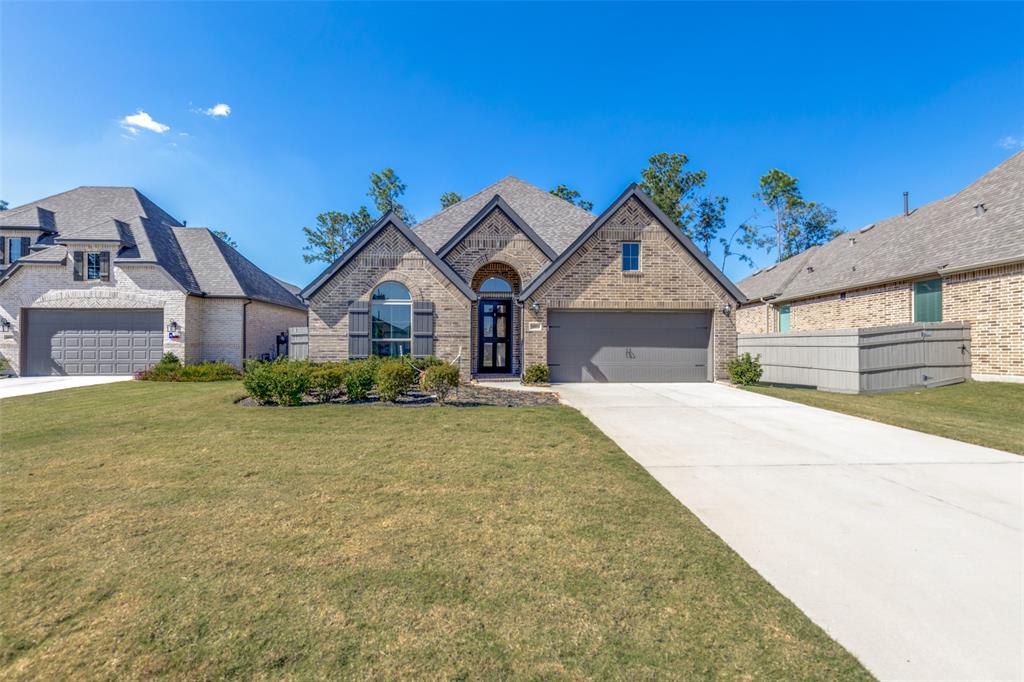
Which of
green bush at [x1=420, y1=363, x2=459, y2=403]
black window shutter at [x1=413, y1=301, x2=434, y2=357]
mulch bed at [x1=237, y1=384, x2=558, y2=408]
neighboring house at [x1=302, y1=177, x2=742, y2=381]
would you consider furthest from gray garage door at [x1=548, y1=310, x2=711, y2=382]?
green bush at [x1=420, y1=363, x2=459, y2=403]

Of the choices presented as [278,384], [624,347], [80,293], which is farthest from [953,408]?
[80,293]

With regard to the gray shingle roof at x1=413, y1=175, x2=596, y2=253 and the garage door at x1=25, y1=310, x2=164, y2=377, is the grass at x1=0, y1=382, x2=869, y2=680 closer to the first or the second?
the gray shingle roof at x1=413, y1=175, x2=596, y2=253

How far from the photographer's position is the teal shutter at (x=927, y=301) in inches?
602

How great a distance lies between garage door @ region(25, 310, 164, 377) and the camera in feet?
56.3

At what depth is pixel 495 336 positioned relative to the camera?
644 inches

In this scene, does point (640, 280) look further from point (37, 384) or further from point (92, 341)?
point (92, 341)

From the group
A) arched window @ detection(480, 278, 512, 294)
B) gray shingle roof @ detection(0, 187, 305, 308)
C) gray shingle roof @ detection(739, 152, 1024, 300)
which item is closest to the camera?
gray shingle roof @ detection(739, 152, 1024, 300)

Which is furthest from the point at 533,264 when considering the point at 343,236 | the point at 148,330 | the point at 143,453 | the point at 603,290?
the point at 343,236

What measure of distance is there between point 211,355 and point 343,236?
71.7 ft

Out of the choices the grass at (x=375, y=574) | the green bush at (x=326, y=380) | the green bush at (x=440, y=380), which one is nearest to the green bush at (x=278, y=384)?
the green bush at (x=326, y=380)

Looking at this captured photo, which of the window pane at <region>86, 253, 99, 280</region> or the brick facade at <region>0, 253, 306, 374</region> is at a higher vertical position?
the window pane at <region>86, 253, 99, 280</region>

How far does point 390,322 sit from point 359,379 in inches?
164

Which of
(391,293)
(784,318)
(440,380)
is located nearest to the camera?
(440,380)

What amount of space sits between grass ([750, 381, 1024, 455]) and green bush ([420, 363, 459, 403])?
8.52 metres
